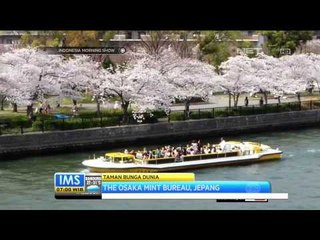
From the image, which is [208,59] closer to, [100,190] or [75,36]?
[75,36]

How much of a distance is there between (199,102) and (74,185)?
363 cm

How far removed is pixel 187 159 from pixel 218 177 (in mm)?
912

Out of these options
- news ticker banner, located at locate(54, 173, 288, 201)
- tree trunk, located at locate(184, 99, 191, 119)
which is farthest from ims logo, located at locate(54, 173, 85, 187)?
tree trunk, located at locate(184, 99, 191, 119)

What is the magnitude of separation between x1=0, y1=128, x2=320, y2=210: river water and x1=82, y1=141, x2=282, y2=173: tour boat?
17cm

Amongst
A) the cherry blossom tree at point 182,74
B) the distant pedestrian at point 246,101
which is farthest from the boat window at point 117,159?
the distant pedestrian at point 246,101

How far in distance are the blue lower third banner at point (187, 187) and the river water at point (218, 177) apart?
17 cm

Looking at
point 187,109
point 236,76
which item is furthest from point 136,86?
point 236,76

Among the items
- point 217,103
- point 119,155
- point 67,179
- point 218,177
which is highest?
point 217,103

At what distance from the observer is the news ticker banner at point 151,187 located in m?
8.88

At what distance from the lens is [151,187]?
8.85 metres

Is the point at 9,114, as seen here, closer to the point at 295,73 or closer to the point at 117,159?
the point at 117,159

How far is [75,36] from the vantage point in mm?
9570

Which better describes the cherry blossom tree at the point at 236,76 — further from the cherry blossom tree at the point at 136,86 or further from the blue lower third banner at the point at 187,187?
the blue lower third banner at the point at 187,187
